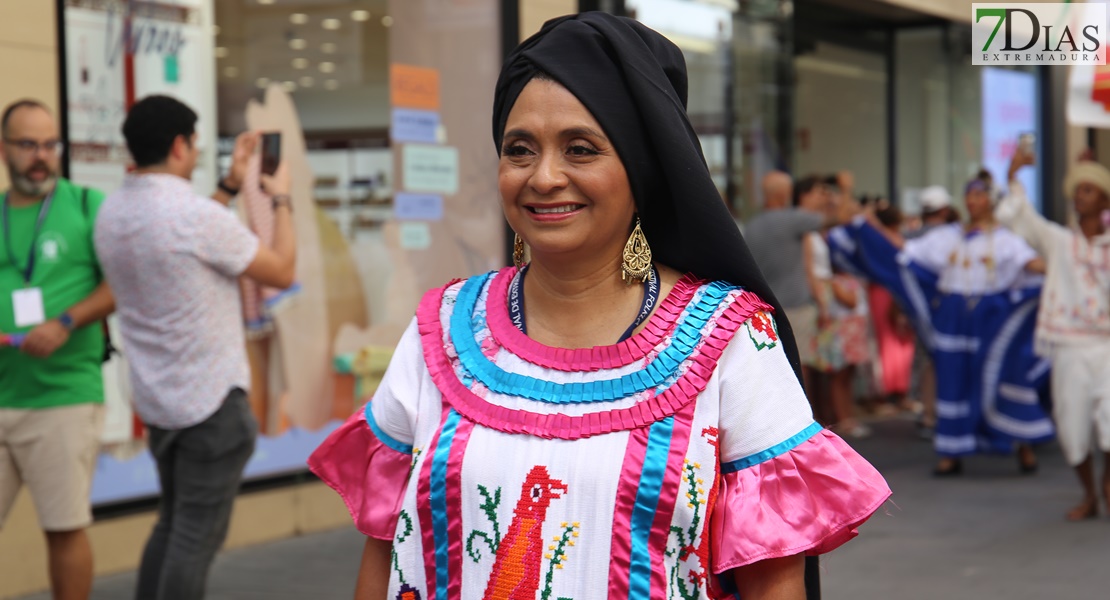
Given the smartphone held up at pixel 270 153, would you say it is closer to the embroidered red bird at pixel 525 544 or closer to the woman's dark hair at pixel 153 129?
the woman's dark hair at pixel 153 129

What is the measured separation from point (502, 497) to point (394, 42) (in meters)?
6.77

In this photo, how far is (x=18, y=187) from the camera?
17.9 feet

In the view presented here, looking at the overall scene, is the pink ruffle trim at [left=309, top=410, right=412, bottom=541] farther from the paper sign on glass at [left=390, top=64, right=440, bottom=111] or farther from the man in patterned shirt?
the paper sign on glass at [left=390, top=64, right=440, bottom=111]

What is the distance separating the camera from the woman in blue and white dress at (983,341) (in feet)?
33.9

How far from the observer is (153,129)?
5.15 metres

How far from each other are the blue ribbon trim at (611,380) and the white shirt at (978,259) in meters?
8.31

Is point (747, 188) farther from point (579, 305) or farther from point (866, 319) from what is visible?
point (579, 305)

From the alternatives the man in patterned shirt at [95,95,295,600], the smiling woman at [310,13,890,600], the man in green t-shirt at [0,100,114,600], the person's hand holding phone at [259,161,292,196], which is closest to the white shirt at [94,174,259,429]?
the man in patterned shirt at [95,95,295,600]

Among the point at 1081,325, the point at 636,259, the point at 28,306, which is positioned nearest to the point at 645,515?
the point at 636,259

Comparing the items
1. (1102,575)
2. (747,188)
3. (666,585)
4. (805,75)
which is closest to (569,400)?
(666,585)

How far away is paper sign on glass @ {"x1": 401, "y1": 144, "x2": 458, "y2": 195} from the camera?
8734 mm

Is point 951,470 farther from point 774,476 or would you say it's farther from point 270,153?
point 774,476

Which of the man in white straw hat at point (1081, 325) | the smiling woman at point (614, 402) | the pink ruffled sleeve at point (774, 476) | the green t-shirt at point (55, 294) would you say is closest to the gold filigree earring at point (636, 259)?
the smiling woman at point (614, 402)

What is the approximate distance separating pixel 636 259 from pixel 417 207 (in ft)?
21.0
